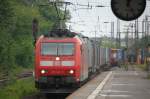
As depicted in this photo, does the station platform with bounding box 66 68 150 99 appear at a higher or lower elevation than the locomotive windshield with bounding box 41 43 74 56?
lower

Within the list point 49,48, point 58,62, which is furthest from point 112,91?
point 49,48

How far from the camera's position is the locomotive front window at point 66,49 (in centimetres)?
2734

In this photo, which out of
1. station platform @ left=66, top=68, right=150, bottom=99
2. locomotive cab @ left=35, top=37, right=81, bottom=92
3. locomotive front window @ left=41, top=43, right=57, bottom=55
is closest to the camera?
station platform @ left=66, top=68, right=150, bottom=99

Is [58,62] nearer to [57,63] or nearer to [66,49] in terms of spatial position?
[57,63]

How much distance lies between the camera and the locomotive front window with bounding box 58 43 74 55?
27.3 m

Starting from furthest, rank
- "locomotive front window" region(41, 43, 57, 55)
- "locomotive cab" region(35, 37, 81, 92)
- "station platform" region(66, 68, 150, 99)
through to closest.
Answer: "locomotive front window" region(41, 43, 57, 55), "locomotive cab" region(35, 37, 81, 92), "station platform" region(66, 68, 150, 99)

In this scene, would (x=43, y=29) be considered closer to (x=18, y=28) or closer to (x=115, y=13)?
(x=18, y=28)

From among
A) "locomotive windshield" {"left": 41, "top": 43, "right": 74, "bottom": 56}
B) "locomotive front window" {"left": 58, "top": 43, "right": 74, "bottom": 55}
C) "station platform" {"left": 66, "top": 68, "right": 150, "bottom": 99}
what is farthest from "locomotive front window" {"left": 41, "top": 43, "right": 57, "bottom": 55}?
"station platform" {"left": 66, "top": 68, "right": 150, "bottom": 99}

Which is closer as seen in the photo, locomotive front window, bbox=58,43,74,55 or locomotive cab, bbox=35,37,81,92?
locomotive cab, bbox=35,37,81,92

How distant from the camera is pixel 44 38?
27562 mm

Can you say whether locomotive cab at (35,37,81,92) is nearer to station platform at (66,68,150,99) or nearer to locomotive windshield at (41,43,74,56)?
locomotive windshield at (41,43,74,56)

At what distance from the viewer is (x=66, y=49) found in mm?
27484

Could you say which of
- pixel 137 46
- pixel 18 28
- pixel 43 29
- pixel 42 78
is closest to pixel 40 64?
pixel 42 78

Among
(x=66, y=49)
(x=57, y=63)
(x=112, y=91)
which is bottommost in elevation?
(x=112, y=91)
